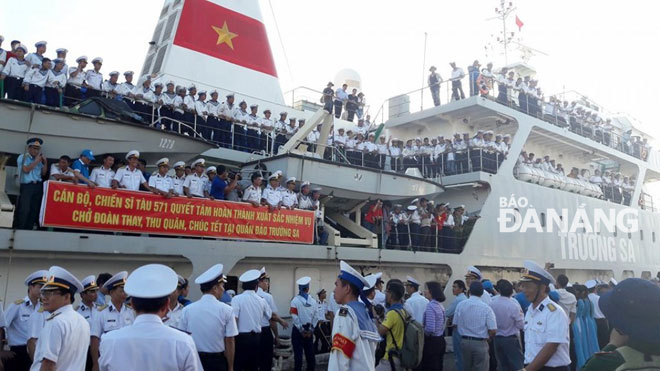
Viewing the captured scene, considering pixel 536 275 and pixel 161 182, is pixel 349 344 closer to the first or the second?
pixel 536 275

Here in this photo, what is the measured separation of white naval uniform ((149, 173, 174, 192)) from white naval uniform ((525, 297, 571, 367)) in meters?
5.44

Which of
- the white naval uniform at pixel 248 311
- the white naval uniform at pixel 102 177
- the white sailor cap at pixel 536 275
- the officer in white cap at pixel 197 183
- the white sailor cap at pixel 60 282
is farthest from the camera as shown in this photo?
the officer in white cap at pixel 197 183

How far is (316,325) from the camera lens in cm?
754

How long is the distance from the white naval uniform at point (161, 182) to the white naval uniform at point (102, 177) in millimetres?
589

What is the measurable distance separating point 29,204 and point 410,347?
17.3 feet

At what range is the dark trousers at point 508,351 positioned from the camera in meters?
5.62

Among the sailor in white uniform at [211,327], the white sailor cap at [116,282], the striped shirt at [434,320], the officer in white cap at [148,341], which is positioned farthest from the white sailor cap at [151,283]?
the striped shirt at [434,320]

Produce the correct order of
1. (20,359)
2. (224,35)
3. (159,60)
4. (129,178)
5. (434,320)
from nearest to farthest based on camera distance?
(20,359)
(434,320)
(129,178)
(159,60)
(224,35)

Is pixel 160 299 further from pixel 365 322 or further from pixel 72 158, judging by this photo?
pixel 72 158

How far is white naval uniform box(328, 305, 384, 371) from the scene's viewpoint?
315cm

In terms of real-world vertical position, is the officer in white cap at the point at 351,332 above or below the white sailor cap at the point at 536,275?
below

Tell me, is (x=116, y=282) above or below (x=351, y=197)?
below

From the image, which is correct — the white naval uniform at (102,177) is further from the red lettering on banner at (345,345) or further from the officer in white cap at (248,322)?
the red lettering on banner at (345,345)

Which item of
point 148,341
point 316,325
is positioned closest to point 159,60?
point 316,325
